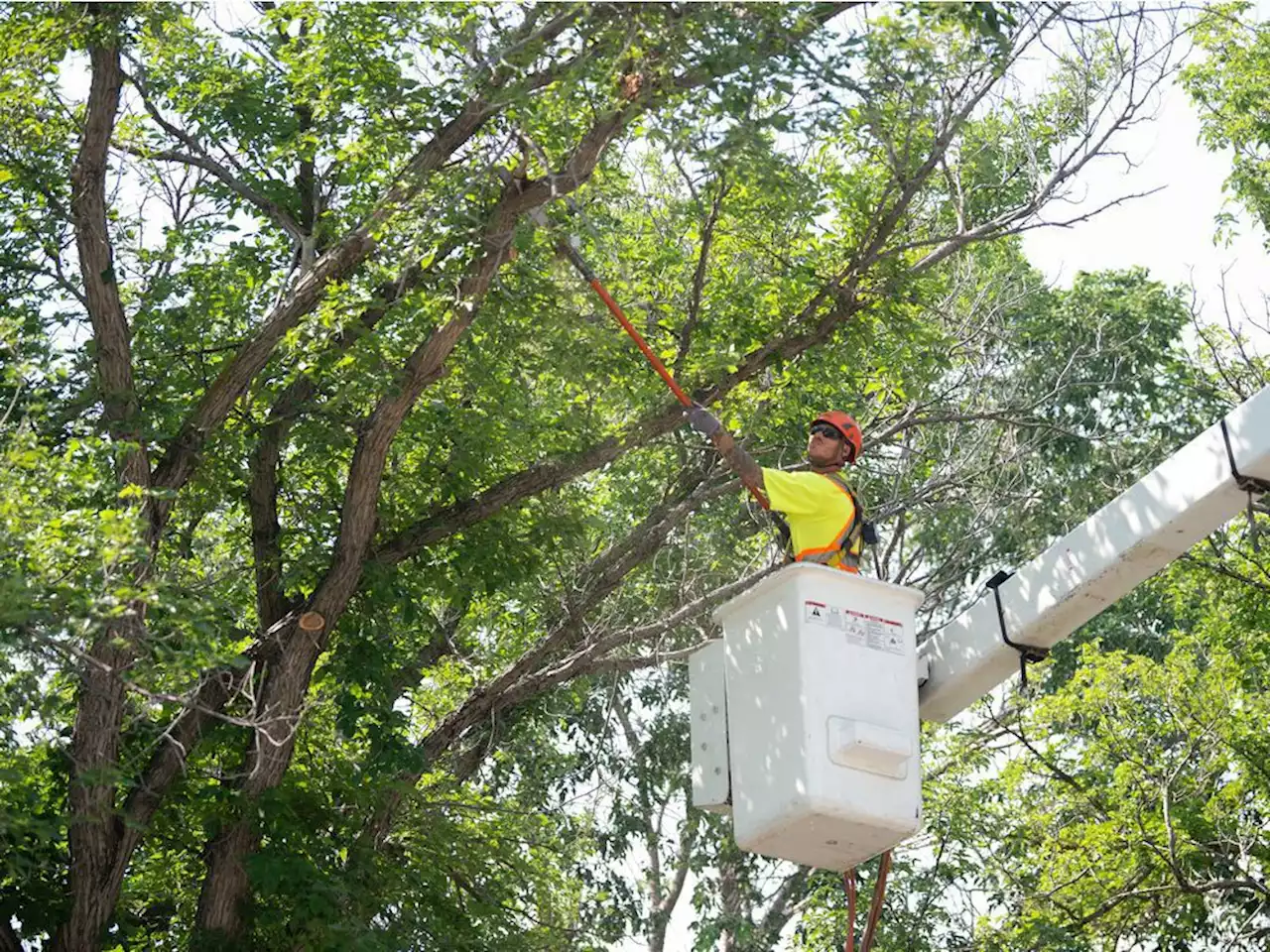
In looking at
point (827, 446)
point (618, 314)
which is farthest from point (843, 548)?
point (618, 314)

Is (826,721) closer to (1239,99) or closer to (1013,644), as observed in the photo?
(1013,644)

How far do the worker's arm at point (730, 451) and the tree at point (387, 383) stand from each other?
5.57 ft

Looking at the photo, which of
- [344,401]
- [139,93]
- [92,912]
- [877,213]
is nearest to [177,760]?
[92,912]

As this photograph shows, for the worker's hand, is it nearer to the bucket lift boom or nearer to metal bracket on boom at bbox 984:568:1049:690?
the bucket lift boom

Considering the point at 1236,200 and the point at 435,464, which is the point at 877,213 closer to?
the point at 435,464

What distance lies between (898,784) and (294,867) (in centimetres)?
477

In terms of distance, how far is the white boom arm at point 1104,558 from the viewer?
744 cm

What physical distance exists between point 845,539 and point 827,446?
0.52 metres

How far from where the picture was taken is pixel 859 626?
754 cm

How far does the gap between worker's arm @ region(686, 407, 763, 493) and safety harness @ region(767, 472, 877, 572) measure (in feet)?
0.55

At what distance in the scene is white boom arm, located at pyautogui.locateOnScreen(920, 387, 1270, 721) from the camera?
24.4ft

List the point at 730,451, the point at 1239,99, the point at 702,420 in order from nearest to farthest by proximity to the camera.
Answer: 1. the point at 730,451
2. the point at 702,420
3. the point at 1239,99

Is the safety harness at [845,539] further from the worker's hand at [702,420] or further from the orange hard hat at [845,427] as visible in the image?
the worker's hand at [702,420]

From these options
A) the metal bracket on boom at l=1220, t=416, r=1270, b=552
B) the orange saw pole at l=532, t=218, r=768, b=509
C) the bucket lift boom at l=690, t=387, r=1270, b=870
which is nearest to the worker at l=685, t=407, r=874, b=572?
the orange saw pole at l=532, t=218, r=768, b=509
